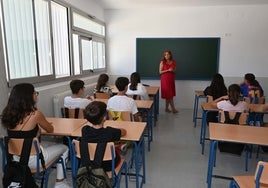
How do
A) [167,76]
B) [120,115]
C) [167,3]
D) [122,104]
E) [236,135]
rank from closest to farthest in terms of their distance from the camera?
[236,135] < [120,115] < [122,104] < [167,3] < [167,76]

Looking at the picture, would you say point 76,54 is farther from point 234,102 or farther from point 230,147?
point 230,147

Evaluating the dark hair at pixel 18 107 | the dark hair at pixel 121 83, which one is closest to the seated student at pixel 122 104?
the dark hair at pixel 121 83

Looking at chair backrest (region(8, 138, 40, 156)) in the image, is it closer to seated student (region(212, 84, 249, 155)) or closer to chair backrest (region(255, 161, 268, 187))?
chair backrest (region(255, 161, 268, 187))

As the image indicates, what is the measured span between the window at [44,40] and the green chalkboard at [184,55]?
1.69m

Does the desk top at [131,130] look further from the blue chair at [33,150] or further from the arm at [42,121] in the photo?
the blue chair at [33,150]

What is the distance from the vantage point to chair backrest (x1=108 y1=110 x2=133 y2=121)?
273 cm

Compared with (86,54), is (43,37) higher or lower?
higher

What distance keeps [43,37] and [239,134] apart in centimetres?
316

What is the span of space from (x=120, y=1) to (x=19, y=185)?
4.87 m

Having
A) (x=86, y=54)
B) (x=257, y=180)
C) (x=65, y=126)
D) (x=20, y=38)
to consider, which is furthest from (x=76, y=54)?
(x=257, y=180)

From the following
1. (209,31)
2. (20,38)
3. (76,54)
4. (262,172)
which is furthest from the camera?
(209,31)

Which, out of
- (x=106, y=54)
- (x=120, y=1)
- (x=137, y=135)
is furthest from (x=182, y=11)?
(x=137, y=135)

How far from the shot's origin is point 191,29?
6102 millimetres

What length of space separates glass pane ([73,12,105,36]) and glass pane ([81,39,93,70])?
1.12 feet
